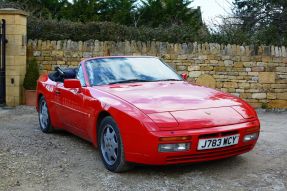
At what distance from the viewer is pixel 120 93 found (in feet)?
16.8

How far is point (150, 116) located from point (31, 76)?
22.9 feet

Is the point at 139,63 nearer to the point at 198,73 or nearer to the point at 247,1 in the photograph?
the point at 198,73

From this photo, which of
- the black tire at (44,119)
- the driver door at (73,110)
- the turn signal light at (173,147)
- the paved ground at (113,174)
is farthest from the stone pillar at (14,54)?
the turn signal light at (173,147)

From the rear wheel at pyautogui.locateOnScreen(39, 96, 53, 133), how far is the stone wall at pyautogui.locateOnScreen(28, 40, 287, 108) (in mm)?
3921

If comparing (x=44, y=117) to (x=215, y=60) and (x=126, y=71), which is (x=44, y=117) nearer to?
(x=126, y=71)

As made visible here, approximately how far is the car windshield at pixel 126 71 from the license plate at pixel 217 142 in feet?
5.24

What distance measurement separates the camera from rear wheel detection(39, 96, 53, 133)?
724 centimetres

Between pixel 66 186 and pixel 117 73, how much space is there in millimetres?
1913

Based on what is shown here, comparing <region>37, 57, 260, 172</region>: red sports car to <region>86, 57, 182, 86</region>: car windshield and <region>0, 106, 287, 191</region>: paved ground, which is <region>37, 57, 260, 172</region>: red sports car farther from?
<region>0, 106, 287, 191</region>: paved ground

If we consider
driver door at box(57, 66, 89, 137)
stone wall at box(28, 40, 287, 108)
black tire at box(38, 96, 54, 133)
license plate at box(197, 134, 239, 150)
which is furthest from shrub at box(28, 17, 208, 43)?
license plate at box(197, 134, 239, 150)

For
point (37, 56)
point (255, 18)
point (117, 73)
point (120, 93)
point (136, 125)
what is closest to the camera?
point (136, 125)

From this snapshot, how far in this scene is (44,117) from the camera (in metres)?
→ 7.40

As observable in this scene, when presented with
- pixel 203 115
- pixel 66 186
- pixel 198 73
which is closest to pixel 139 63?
pixel 203 115

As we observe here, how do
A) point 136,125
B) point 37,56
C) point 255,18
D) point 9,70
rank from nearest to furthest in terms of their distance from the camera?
1. point 136,125
2. point 9,70
3. point 37,56
4. point 255,18
